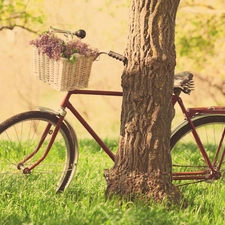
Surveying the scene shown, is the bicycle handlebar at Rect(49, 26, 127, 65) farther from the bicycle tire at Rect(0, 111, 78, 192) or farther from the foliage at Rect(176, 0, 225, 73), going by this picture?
the foliage at Rect(176, 0, 225, 73)

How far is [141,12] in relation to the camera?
16.6 feet

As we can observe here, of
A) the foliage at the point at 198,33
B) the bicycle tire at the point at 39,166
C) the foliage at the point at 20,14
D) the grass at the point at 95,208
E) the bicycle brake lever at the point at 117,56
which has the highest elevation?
the foliage at the point at 20,14

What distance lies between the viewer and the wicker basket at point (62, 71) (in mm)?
4883

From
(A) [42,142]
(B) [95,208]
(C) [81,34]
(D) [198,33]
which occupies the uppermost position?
(D) [198,33]

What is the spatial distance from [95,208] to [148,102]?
3.08 feet

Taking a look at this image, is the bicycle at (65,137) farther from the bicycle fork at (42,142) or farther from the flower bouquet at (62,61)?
the flower bouquet at (62,61)

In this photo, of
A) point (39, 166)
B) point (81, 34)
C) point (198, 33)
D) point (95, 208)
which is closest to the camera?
point (95, 208)

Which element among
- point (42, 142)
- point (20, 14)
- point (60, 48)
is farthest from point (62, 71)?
point (20, 14)

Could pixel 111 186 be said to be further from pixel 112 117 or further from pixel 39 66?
pixel 112 117

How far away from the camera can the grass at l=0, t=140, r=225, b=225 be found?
455 cm

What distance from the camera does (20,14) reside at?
968cm

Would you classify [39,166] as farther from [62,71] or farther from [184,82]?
[184,82]

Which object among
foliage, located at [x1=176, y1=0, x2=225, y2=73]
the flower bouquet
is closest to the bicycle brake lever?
the flower bouquet

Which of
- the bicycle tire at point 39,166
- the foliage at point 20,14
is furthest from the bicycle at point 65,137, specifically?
the foliage at point 20,14
